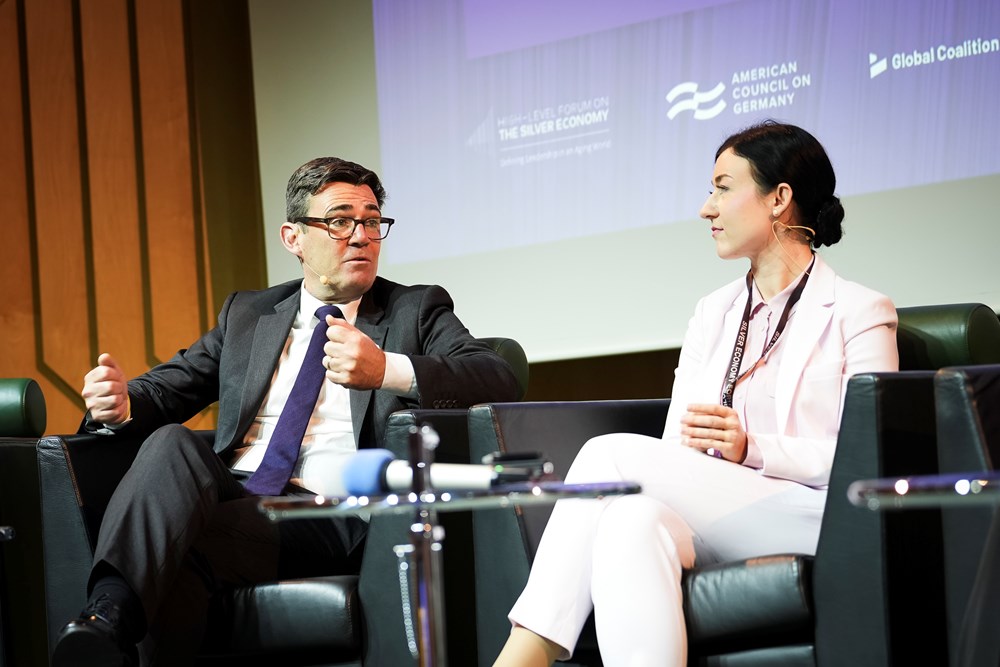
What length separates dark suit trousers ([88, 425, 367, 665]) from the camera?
2.08 m

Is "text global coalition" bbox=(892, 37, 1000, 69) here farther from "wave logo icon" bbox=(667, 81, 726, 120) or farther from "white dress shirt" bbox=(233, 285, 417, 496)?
"white dress shirt" bbox=(233, 285, 417, 496)

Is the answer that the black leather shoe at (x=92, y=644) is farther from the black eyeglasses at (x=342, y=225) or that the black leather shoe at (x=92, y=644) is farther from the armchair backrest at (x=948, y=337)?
the armchair backrest at (x=948, y=337)

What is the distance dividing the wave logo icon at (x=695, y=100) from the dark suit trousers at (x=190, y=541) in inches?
70.1

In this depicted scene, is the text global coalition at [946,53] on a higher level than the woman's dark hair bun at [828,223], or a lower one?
higher

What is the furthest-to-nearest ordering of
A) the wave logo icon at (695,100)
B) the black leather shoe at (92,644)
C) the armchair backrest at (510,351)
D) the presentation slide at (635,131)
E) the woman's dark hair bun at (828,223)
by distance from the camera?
the wave logo icon at (695,100)
the presentation slide at (635,131)
the armchair backrest at (510,351)
the woman's dark hair bun at (828,223)
the black leather shoe at (92,644)

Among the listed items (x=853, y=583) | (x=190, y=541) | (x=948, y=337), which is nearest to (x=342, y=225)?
(x=190, y=541)

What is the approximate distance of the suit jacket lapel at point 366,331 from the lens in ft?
8.39

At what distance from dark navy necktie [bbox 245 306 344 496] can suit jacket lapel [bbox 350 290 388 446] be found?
0.07 meters

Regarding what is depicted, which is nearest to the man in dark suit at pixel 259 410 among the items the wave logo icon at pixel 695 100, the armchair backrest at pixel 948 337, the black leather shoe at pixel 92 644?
the black leather shoe at pixel 92 644

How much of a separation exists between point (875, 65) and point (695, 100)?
55cm

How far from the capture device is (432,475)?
1077 mm

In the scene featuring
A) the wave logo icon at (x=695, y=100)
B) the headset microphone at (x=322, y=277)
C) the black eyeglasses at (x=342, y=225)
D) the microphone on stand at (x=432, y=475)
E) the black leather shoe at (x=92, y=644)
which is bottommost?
the black leather shoe at (x=92, y=644)

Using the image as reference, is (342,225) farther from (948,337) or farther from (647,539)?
(948,337)

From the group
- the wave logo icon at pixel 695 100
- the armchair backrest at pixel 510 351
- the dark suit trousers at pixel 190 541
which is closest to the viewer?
the dark suit trousers at pixel 190 541
